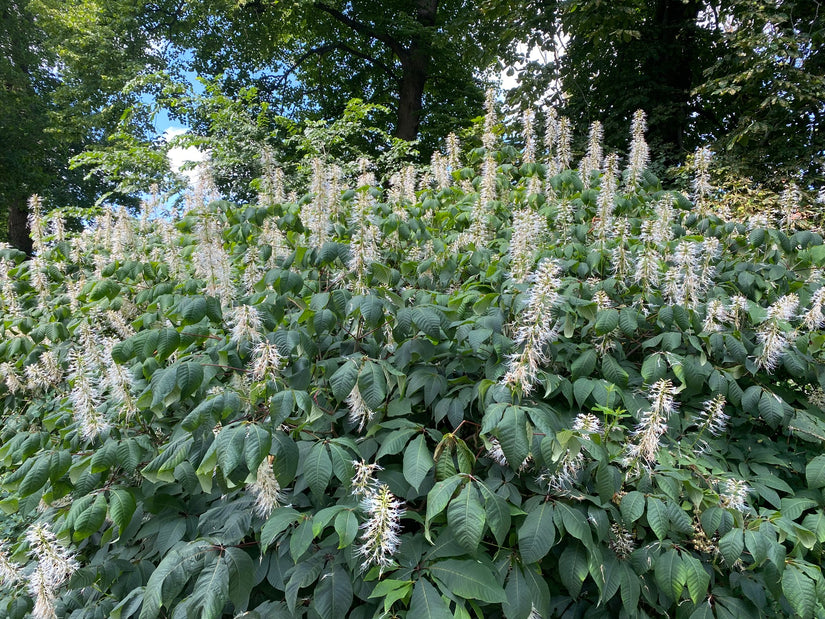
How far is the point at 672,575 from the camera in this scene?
1770 mm

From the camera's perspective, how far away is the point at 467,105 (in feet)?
47.7

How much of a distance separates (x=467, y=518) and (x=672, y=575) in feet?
2.77

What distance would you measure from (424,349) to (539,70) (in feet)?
31.5

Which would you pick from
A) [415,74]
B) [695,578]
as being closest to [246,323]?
[695,578]

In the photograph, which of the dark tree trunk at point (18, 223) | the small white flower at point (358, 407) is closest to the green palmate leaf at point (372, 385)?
the small white flower at point (358, 407)

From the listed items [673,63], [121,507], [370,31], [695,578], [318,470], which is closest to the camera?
[318,470]

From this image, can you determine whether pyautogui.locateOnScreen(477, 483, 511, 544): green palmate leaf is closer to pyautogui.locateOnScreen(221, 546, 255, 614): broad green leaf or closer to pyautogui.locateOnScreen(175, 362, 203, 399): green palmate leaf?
pyautogui.locateOnScreen(221, 546, 255, 614): broad green leaf

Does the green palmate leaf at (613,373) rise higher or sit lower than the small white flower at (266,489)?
higher

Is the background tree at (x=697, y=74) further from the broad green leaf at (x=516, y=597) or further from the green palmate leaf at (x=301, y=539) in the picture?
the green palmate leaf at (x=301, y=539)

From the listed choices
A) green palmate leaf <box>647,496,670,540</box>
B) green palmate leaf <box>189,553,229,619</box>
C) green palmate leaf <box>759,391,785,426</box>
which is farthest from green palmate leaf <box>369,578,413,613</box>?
green palmate leaf <box>759,391,785,426</box>

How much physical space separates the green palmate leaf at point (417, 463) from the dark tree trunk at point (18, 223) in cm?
1973

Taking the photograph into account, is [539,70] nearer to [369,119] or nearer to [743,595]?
[369,119]

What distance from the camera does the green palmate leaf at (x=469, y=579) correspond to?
4.92 ft

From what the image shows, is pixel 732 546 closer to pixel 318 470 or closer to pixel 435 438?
pixel 435 438
